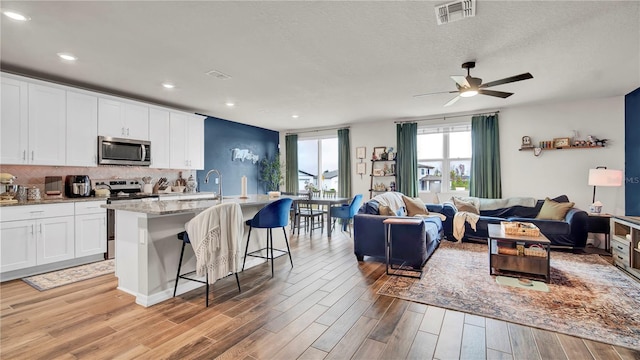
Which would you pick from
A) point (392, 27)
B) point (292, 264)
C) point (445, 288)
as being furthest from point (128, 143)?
point (445, 288)

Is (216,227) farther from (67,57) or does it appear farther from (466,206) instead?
(466,206)

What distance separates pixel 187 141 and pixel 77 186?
193cm

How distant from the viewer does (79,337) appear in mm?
2184

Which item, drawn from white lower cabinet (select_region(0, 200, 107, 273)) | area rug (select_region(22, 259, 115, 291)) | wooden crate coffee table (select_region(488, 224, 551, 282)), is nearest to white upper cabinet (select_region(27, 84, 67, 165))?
Result: white lower cabinet (select_region(0, 200, 107, 273))

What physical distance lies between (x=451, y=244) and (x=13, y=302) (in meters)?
5.70

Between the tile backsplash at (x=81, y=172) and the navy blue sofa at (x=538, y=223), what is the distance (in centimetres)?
540

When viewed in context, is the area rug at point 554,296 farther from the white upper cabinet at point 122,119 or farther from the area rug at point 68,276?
the white upper cabinet at point 122,119

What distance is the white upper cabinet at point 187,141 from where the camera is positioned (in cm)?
543

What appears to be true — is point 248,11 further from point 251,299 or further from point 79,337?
point 79,337

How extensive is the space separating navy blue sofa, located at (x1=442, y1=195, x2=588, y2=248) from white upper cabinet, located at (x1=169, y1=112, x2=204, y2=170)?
4886 millimetres

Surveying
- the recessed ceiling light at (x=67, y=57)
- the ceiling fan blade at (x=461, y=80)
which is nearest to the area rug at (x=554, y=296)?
the ceiling fan blade at (x=461, y=80)

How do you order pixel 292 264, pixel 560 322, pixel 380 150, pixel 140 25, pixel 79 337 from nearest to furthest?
1. pixel 79 337
2. pixel 560 322
3. pixel 140 25
4. pixel 292 264
5. pixel 380 150

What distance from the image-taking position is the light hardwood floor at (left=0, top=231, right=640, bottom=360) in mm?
1990

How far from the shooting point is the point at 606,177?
465 cm
